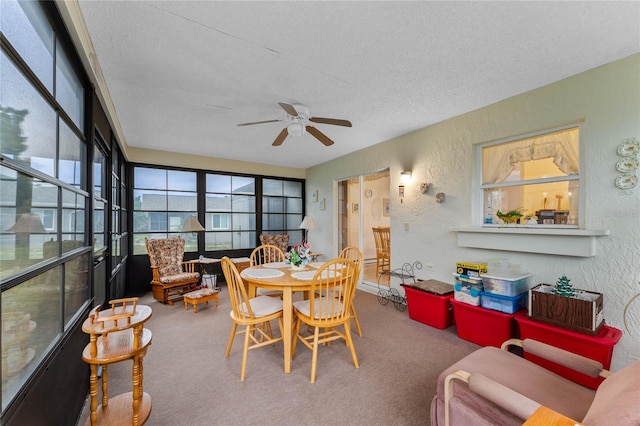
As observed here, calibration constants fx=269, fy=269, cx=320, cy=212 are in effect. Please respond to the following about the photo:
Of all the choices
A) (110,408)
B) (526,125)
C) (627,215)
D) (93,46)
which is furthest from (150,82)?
(627,215)

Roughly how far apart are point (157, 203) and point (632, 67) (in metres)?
6.36

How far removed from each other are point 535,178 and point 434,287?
161 centimetres

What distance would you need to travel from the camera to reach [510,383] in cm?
139

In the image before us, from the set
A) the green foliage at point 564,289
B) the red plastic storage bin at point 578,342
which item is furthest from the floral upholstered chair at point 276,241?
the green foliage at point 564,289

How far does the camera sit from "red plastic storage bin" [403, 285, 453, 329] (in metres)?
3.12

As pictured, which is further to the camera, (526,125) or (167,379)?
(526,125)

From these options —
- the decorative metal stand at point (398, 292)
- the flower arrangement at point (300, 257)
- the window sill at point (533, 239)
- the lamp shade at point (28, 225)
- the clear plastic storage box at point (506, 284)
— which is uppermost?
the lamp shade at point (28, 225)

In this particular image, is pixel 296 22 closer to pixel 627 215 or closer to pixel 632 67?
pixel 632 67

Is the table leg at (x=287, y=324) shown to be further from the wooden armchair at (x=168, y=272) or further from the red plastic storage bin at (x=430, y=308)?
the wooden armchair at (x=168, y=272)

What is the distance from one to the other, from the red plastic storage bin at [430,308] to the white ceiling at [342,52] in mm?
2206

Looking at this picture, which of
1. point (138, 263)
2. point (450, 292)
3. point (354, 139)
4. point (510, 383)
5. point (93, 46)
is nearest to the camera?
point (510, 383)

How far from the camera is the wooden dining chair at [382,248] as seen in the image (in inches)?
185

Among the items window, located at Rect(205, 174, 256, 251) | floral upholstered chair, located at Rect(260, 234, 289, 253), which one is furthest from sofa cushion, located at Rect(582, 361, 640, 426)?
window, located at Rect(205, 174, 256, 251)

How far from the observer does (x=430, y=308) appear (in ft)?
10.6
